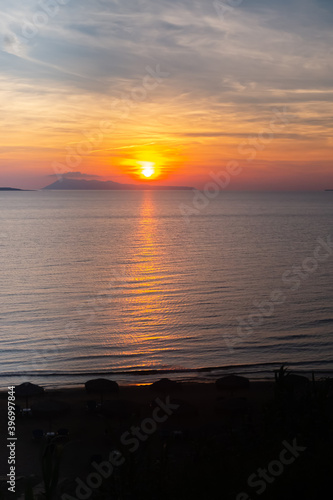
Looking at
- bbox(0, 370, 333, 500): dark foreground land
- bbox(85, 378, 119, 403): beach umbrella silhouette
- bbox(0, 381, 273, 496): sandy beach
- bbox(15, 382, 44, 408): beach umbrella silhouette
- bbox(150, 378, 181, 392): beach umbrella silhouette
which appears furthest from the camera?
bbox(150, 378, 181, 392): beach umbrella silhouette

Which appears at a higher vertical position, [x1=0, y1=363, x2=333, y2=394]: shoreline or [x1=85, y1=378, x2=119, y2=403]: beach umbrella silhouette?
[x1=0, y1=363, x2=333, y2=394]: shoreline

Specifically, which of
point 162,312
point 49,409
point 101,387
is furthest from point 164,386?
point 162,312

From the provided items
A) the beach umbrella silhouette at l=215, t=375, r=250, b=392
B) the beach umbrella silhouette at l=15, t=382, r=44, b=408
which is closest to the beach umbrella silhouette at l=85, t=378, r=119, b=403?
the beach umbrella silhouette at l=15, t=382, r=44, b=408

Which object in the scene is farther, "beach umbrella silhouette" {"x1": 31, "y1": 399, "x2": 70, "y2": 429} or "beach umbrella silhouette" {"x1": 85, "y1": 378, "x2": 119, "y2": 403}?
"beach umbrella silhouette" {"x1": 85, "y1": 378, "x2": 119, "y2": 403}

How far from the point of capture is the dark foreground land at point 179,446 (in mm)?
10539

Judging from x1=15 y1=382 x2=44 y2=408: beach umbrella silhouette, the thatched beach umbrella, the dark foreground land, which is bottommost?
the dark foreground land

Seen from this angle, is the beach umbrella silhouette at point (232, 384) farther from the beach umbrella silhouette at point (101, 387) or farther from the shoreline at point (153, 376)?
the beach umbrella silhouette at point (101, 387)

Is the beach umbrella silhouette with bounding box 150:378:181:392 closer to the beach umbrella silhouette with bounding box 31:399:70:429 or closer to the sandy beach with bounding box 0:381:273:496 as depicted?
the sandy beach with bounding box 0:381:273:496

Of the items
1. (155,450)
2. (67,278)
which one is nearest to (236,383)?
(155,450)

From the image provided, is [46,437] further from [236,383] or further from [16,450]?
[236,383]

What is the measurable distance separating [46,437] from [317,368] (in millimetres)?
17009

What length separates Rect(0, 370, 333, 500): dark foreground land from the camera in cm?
1054

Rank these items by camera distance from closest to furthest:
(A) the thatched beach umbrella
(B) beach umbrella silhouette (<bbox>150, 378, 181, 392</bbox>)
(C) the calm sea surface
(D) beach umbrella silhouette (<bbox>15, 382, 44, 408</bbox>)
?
(A) the thatched beach umbrella < (D) beach umbrella silhouette (<bbox>15, 382, 44, 408</bbox>) < (B) beach umbrella silhouette (<bbox>150, 378, 181, 392</bbox>) < (C) the calm sea surface

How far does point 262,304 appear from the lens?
44.4 m
